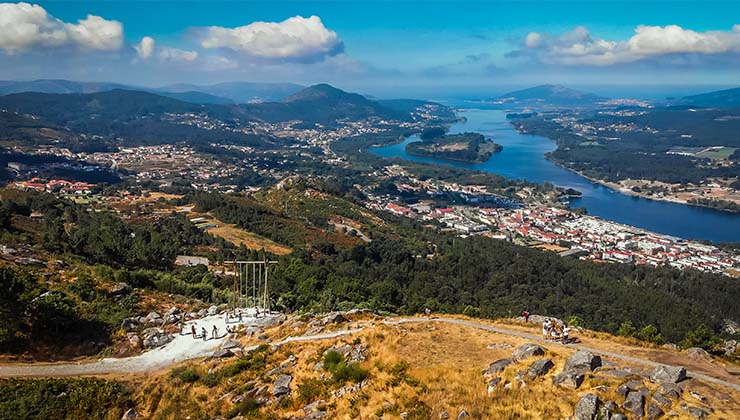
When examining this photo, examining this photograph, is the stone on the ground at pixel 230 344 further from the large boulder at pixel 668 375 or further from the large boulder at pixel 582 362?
the large boulder at pixel 668 375

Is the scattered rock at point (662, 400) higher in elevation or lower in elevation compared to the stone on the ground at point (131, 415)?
higher

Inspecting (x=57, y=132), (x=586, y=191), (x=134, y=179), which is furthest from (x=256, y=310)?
(x=57, y=132)

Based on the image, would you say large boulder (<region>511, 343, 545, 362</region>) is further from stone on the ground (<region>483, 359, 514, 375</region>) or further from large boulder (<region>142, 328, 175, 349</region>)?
large boulder (<region>142, 328, 175, 349</region>)

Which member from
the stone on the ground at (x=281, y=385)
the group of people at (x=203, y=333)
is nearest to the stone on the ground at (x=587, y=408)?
the stone on the ground at (x=281, y=385)

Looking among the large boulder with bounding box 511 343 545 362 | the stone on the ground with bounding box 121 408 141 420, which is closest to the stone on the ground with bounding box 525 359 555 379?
the large boulder with bounding box 511 343 545 362

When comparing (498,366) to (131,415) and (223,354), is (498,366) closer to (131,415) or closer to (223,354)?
(223,354)

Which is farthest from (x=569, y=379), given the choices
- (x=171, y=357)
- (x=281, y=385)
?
(x=171, y=357)

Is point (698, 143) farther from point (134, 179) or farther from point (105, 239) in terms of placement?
point (105, 239)
